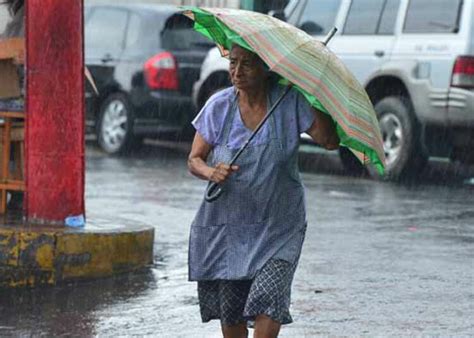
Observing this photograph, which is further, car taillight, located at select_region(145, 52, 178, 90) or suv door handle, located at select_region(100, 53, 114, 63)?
suv door handle, located at select_region(100, 53, 114, 63)

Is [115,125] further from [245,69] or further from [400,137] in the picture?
[245,69]

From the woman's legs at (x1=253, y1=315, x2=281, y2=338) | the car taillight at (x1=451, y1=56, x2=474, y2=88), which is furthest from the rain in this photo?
the woman's legs at (x1=253, y1=315, x2=281, y2=338)

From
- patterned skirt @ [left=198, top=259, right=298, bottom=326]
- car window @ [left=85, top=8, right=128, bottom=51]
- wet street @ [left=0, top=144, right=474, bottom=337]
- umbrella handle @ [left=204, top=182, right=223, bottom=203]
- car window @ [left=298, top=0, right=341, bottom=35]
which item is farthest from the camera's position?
car window @ [left=85, top=8, right=128, bottom=51]

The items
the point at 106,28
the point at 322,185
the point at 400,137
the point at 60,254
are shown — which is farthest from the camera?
the point at 106,28

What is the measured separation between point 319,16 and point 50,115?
23.0ft

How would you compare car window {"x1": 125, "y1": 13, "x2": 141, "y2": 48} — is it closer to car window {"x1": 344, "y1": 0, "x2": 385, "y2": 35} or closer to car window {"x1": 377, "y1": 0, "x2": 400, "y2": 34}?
car window {"x1": 344, "y1": 0, "x2": 385, "y2": 35}

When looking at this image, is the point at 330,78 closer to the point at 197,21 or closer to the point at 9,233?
the point at 197,21

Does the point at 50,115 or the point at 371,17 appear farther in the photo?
the point at 371,17

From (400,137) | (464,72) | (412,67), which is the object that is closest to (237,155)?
(464,72)

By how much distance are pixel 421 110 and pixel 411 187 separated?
0.73m

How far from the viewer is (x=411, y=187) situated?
44.0 feet

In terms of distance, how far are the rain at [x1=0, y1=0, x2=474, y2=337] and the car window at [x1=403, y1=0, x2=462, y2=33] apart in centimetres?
2

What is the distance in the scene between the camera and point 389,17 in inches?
554

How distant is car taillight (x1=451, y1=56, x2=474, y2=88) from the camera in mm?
12773
